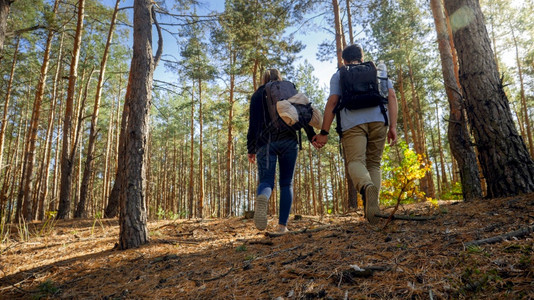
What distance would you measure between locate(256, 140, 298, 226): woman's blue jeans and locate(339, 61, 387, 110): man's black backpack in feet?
2.71

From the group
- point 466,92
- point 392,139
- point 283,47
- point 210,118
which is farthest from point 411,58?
point 392,139

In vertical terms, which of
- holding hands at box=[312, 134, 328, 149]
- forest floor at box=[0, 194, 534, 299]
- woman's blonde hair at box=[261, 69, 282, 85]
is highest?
woman's blonde hair at box=[261, 69, 282, 85]

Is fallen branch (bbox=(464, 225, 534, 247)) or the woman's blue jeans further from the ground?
the woman's blue jeans

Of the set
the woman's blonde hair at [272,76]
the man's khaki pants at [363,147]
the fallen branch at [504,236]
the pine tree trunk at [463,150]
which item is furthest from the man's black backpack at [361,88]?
the pine tree trunk at [463,150]

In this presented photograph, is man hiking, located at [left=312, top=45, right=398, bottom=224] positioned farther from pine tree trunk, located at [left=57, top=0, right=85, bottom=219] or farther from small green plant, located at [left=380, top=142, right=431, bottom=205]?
pine tree trunk, located at [left=57, top=0, right=85, bottom=219]

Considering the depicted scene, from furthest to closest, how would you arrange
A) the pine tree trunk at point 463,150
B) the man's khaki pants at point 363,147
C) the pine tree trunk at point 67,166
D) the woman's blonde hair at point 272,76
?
the pine tree trunk at point 67,166 < the pine tree trunk at point 463,150 < the woman's blonde hair at point 272,76 < the man's khaki pants at point 363,147

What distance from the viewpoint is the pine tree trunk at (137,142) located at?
3664 mm

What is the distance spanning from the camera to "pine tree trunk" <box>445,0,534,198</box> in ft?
10.6

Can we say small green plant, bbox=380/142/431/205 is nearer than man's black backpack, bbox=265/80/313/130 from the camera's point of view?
No

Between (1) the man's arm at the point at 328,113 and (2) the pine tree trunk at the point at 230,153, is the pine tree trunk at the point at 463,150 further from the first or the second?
(2) the pine tree trunk at the point at 230,153

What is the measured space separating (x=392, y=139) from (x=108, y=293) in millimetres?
3261

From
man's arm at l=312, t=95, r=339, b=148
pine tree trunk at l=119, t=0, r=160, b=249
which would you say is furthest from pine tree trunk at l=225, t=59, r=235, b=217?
man's arm at l=312, t=95, r=339, b=148

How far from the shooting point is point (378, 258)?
1774mm

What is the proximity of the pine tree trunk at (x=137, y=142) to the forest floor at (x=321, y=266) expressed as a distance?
1.01 feet
